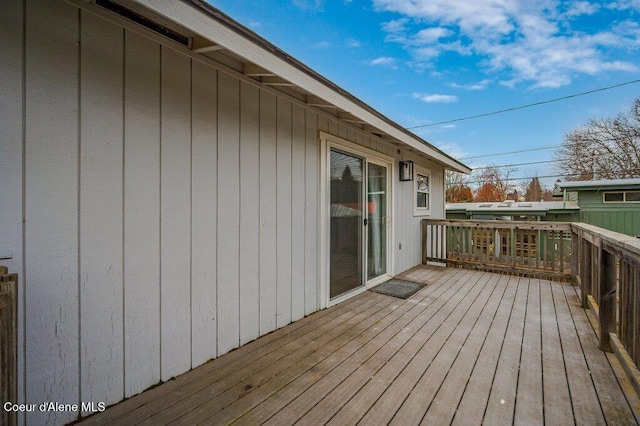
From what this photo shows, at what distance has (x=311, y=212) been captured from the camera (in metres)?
2.93

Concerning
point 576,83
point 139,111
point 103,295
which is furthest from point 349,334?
point 576,83

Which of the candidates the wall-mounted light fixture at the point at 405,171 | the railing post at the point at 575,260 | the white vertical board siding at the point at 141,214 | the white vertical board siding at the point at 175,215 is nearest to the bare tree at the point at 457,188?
the railing post at the point at 575,260

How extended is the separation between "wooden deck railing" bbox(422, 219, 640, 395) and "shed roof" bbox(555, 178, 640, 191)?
7.38 meters

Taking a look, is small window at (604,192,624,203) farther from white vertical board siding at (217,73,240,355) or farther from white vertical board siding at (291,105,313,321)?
white vertical board siding at (217,73,240,355)

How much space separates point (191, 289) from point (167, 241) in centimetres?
38

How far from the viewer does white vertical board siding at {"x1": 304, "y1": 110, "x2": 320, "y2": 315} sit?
2867 mm

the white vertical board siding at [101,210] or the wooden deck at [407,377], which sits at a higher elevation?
the white vertical board siding at [101,210]

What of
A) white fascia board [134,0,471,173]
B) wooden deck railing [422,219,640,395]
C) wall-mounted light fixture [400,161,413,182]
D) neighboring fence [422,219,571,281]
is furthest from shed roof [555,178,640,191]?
white fascia board [134,0,471,173]

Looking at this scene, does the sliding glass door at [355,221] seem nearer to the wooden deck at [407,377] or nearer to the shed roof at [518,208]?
the wooden deck at [407,377]

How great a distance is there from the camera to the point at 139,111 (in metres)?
1.64

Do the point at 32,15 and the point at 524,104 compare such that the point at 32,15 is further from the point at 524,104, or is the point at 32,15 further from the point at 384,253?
the point at 524,104

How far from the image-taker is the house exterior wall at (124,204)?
50.1 inches

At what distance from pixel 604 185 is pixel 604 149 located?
25.9 ft

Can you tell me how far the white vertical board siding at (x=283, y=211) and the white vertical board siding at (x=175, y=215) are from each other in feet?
2.78
